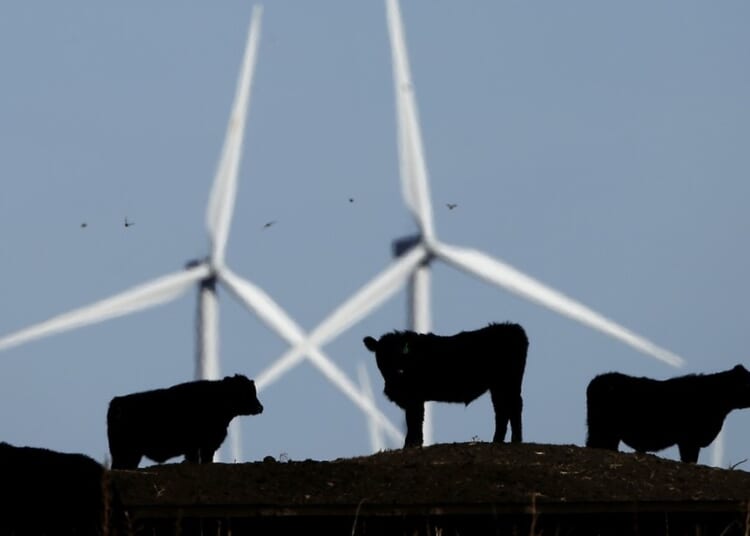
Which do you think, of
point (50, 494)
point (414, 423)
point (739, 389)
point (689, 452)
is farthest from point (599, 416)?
point (50, 494)

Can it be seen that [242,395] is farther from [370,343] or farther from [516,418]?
[516,418]

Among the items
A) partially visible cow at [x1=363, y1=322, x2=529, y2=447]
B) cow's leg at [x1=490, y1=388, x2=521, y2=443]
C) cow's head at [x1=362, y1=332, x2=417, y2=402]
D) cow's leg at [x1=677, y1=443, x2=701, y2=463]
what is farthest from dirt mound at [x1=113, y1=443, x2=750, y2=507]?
cow's leg at [x1=677, y1=443, x2=701, y2=463]

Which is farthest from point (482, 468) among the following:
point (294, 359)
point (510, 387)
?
point (294, 359)

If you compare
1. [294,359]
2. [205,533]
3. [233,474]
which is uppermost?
[294,359]

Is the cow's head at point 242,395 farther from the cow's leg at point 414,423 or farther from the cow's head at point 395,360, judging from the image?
the cow's leg at point 414,423

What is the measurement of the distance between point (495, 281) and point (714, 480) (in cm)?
2021

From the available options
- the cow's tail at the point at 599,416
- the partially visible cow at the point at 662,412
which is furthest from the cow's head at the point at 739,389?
the cow's tail at the point at 599,416

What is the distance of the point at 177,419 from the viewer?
1270 inches

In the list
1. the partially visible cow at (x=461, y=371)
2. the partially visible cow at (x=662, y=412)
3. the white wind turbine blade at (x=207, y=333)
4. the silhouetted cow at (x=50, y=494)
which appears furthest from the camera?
the white wind turbine blade at (x=207, y=333)

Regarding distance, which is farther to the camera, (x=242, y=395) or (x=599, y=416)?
(x=599, y=416)

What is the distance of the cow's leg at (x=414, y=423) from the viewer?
30836 mm

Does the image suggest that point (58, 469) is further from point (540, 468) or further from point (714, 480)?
point (714, 480)

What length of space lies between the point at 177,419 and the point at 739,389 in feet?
28.7

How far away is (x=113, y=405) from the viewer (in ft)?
108
